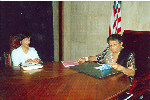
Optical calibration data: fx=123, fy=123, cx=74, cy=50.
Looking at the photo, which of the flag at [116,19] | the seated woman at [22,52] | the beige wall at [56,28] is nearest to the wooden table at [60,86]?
the seated woman at [22,52]

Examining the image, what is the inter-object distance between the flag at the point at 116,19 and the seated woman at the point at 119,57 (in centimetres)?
101

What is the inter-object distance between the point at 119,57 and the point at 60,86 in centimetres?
92

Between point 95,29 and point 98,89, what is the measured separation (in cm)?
271

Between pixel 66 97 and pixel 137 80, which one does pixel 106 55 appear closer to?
pixel 137 80

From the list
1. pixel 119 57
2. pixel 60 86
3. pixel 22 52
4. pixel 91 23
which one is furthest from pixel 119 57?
pixel 91 23

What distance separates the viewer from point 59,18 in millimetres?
4168

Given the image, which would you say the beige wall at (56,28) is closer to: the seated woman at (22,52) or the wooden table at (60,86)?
the seated woman at (22,52)

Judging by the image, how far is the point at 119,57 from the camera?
61.6 inches

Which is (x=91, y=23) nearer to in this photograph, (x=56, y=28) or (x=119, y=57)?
(x=56, y=28)

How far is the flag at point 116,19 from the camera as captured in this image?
8.91ft

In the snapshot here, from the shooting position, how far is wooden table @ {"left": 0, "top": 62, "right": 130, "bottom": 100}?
83 centimetres

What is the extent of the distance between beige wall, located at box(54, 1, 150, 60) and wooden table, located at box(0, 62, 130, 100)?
1740 mm

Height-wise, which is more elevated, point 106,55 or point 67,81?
point 106,55

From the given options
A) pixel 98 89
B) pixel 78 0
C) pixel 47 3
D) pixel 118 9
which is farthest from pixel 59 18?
pixel 98 89
